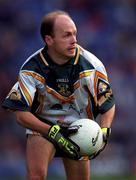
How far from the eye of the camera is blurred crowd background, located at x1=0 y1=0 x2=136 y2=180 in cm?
1393

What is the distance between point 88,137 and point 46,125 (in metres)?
0.45

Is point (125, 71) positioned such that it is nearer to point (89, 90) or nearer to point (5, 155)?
point (5, 155)

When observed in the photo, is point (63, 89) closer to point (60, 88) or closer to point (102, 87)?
point (60, 88)

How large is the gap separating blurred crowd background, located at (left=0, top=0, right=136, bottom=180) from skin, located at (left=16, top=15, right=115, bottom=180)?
17.9ft

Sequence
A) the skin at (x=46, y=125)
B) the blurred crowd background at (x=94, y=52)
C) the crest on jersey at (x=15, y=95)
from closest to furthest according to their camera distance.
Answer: the skin at (x=46, y=125), the crest on jersey at (x=15, y=95), the blurred crowd background at (x=94, y=52)

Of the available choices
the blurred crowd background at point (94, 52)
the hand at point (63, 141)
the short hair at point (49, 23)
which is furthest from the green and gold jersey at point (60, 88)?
the blurred crowd background at point (94, 52)

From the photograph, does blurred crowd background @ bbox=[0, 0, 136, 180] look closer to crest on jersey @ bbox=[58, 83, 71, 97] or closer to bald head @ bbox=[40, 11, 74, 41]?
crest on jersey @ bbox=[58, 83, 71, 97]

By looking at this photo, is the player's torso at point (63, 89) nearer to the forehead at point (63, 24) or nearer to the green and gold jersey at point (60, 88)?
the green and gold jersey at point (60, 88)

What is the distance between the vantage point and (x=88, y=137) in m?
7.81

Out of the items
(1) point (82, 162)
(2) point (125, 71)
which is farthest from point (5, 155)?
(1) point (82, 162)

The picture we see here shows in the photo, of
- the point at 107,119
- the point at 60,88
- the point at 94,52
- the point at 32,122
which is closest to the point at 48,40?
the point at 60,88

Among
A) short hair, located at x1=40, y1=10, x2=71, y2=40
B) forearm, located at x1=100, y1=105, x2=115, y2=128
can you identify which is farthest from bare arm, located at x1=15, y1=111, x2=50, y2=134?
short hair, located at x1=40, y1=10, x2=71, y2=40

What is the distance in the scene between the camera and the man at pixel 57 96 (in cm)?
796

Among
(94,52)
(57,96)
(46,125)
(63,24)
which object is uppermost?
(94,52)
